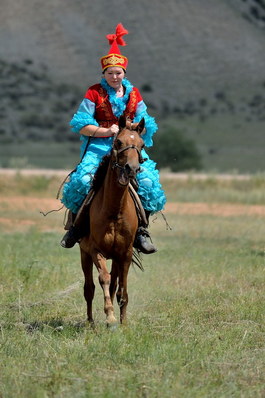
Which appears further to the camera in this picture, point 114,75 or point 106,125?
point 106,125

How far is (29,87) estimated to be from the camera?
6656 cm

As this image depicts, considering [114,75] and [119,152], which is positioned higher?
[114,75]

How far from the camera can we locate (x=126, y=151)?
972cm

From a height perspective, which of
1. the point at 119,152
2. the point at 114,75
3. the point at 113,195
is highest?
the point at 114,75

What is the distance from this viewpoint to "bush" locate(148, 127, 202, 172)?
4694 cm

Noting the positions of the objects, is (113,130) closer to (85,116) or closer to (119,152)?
(85,116)

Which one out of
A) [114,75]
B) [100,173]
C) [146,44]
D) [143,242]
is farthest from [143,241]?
[146,44]

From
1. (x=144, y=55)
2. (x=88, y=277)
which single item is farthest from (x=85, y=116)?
(x=144, y=55)

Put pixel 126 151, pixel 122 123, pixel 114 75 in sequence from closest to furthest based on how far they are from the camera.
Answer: pixel 126 151
pixel 122 123
pixel 114 75

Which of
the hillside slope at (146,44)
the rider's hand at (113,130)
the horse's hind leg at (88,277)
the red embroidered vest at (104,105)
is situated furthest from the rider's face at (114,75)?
the hillside slope at (146,44)

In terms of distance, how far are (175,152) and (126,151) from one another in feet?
123

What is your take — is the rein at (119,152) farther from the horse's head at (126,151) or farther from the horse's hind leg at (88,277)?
the horse's hind leg at (88,277)

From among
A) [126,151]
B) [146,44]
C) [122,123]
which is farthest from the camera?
[146,44]

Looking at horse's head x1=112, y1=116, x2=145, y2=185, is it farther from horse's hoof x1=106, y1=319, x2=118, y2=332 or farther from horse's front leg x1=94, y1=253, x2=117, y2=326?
horse's hoof x1=106, y1=319, x2=118, y2=332
